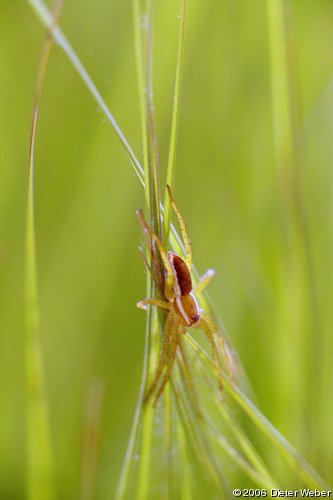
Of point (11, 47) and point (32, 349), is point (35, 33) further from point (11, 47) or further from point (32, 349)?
point (32, 349)

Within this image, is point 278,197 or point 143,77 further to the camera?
point 278,197

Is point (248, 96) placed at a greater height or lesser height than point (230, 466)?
greater

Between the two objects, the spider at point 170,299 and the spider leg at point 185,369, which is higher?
the spider at point 170,299

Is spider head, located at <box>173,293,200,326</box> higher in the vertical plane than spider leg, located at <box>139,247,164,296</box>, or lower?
lower

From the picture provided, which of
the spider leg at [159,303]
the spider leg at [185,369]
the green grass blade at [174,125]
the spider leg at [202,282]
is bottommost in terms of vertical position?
the spider leg at [185,369]

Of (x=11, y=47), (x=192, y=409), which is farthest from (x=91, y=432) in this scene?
(x=11, y=47)
